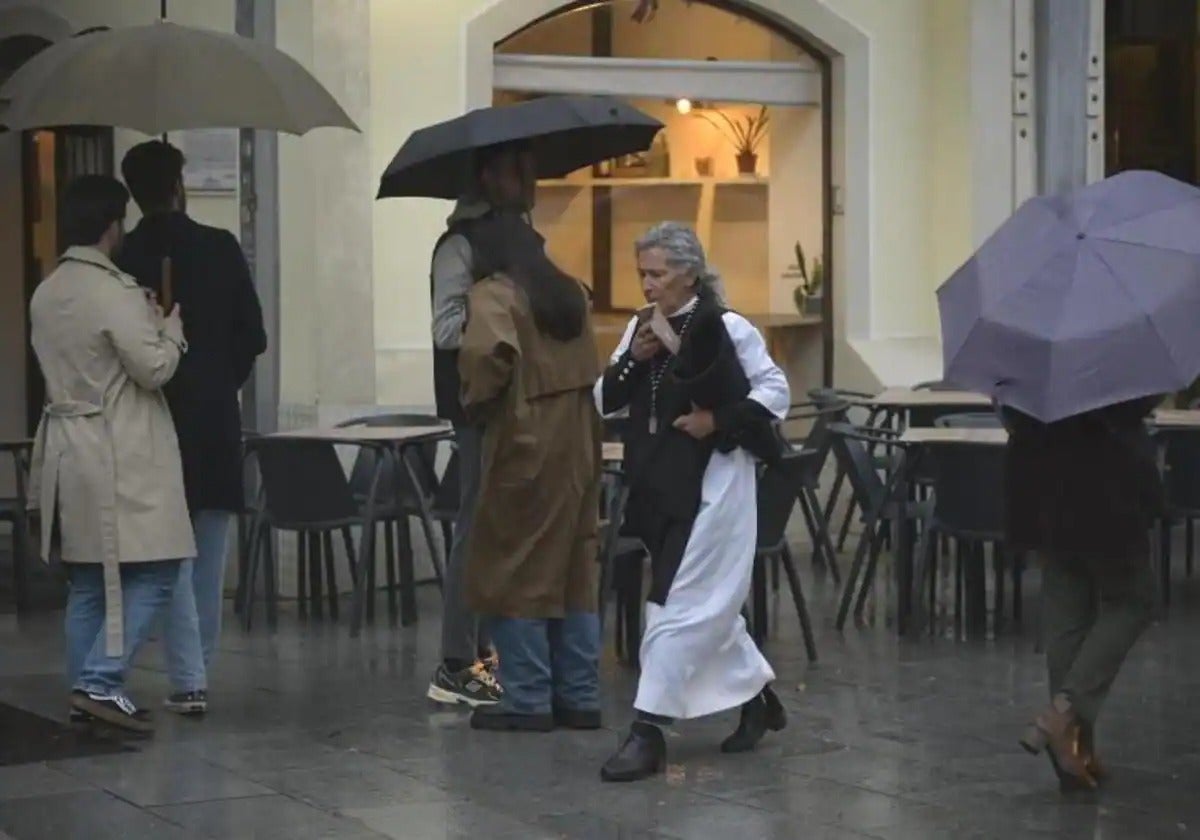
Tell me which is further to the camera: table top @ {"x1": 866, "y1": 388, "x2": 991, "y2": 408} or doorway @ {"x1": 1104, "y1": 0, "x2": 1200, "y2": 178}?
doorway @ {"x1": 1104, "y1": 0, "x2": 1200, "y2": 178}

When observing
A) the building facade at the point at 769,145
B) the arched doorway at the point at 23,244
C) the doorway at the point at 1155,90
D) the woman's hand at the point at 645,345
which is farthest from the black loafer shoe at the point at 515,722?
the doorway at the point at 1155,90

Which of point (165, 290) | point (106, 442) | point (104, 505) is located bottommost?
point (104, 505)

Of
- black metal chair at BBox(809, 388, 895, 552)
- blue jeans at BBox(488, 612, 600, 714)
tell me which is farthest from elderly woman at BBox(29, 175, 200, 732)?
black metal chair at BBox(809, 388, 895, 552)

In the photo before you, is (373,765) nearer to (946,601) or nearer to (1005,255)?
(1005,255)

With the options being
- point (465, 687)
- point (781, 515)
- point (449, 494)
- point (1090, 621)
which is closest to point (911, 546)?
point (781, 515)

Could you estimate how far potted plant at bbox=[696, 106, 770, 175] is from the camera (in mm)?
14836

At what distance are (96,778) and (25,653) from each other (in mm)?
3023

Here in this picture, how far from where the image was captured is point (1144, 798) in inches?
288

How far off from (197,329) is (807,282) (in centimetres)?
690

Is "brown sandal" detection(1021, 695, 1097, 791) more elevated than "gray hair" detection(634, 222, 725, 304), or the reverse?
"gray hair" detection(634, 222, 725, 304)

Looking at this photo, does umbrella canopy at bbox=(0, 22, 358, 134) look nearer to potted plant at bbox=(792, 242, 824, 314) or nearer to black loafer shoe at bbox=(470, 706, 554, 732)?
black loafer shoe at bbox=(470, 706, 554, 732)

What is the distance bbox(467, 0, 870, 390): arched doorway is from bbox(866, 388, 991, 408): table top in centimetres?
155

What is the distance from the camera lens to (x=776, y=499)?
997 cm

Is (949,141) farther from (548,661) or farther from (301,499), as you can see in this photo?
(548,661)
